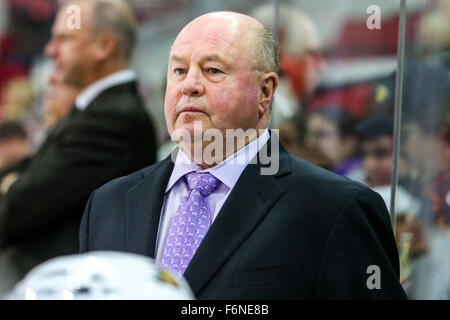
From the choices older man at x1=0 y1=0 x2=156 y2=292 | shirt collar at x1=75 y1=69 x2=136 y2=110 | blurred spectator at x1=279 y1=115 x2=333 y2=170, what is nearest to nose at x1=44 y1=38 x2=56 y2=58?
older man at x1=0 y1=0 x2=156 y2=292

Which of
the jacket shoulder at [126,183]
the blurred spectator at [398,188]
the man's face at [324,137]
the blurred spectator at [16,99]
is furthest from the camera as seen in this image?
the blurred spectator at [16,99]

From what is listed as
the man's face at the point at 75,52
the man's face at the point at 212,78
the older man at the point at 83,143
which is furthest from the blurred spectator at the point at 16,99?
the man's face at the point at 212,78

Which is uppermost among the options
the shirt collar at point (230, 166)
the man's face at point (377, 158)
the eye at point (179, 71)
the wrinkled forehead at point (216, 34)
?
the wrinkled forehead at point (216, 34)

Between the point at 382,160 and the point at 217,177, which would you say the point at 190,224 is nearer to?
the point at 217,177

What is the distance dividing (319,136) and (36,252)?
136 cm

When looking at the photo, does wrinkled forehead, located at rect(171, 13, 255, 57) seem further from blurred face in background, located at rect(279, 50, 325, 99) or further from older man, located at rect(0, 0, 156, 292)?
blurred face in background, located at rect(279, 50, 325, 99)

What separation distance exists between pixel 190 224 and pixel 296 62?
205 cm

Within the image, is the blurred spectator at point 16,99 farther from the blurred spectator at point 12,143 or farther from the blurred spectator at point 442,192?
the blurred spectator at point 442,192

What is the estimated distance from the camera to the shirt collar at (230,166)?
166 cm

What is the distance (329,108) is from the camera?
354cm

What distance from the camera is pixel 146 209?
65.1 inches
